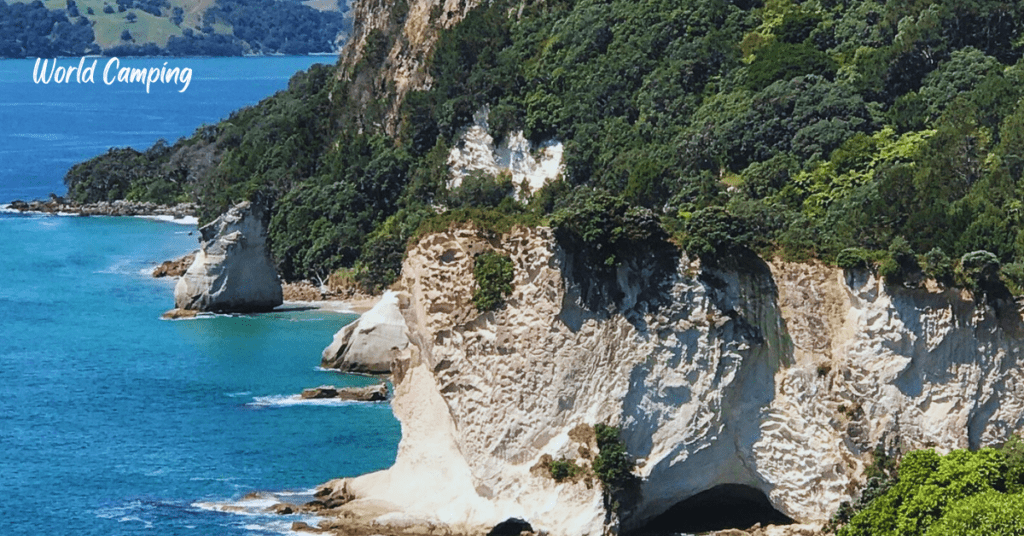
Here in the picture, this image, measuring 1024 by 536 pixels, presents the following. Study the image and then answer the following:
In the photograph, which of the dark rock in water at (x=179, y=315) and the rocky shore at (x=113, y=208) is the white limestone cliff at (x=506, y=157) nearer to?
the dark rock in water at (x=179, y=315)

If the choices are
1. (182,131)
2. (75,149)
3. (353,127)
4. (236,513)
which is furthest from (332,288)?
(182,131)

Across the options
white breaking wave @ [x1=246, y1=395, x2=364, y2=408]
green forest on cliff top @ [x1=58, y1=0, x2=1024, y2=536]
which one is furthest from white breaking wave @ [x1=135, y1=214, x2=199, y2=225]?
white breaking wave @ [x1=246, y1=395, x2=364, y2=408]

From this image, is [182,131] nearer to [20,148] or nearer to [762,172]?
[20,148]

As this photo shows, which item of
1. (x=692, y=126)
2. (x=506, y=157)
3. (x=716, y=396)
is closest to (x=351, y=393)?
(x=716, y=396)

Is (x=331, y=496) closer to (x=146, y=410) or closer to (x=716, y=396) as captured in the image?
(x=716, y=396)

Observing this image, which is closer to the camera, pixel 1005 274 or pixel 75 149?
pixel 1005 274

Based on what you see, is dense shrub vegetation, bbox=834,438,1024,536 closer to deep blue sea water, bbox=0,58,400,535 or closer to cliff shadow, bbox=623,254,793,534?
cliff shadow, bbox=623,254,793,534
